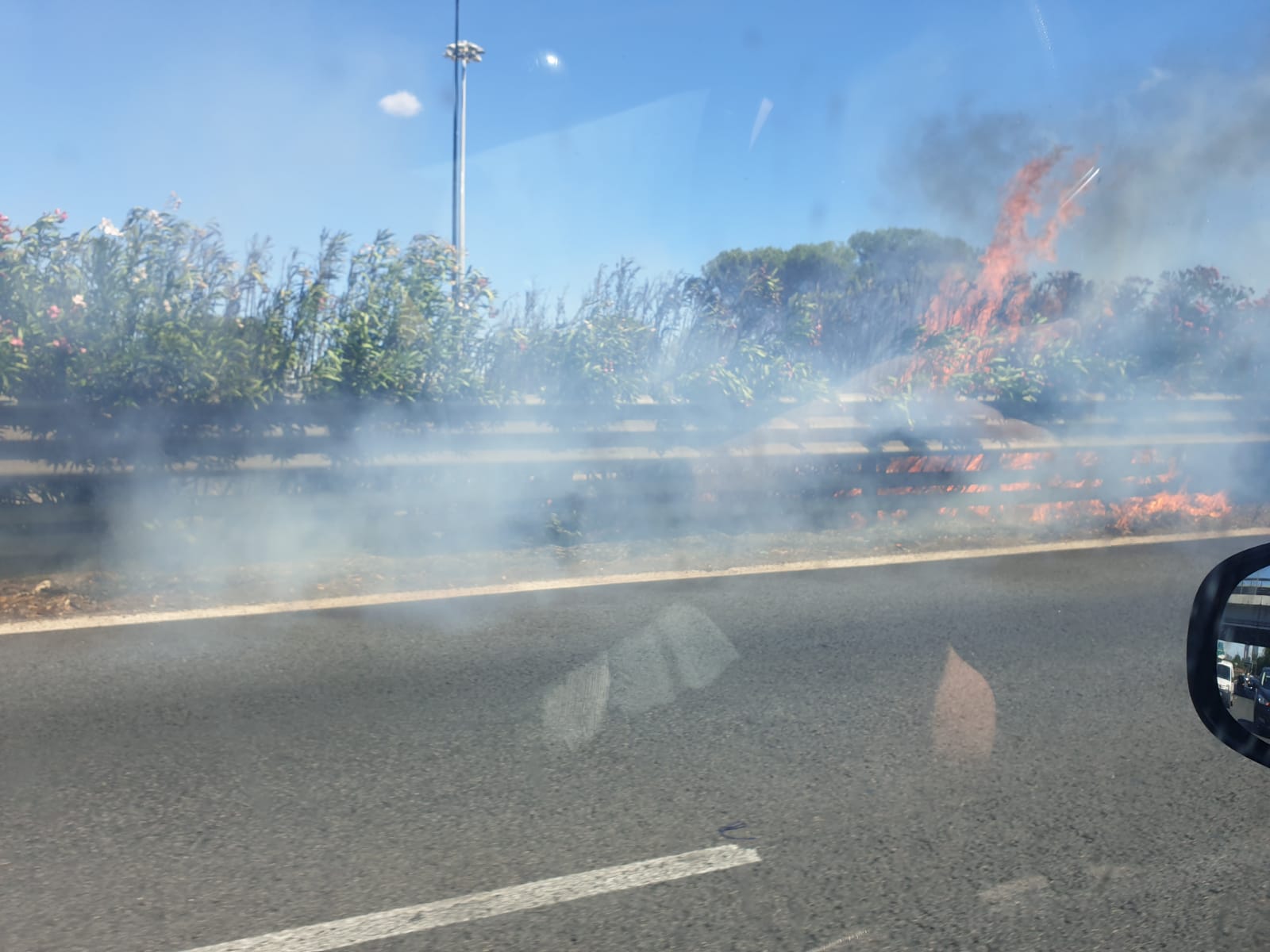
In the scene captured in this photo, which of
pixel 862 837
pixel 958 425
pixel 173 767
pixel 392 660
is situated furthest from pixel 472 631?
pixel 958 425

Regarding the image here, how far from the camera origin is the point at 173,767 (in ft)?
11.3

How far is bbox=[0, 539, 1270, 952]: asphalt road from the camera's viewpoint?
265cm

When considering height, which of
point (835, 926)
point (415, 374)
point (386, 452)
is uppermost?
point (415, 374)

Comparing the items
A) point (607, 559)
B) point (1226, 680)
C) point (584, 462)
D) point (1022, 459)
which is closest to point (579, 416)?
point (584, 462)

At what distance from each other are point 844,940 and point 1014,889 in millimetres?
570

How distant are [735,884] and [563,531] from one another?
466 centimetres

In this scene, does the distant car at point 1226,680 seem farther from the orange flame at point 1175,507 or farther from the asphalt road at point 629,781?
the orange flame at point 1175,507

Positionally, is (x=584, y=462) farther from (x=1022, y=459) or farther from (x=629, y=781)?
(x=629, y=781)

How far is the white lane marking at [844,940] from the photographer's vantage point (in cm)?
251

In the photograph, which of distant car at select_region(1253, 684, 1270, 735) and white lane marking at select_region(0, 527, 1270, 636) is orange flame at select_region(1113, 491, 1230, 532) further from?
distant car at select_region(1253, 684, 1270, 735)

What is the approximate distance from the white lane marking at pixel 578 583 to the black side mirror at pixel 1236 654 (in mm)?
4510

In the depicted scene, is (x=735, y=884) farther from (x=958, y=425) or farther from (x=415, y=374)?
(x=958, y=425)

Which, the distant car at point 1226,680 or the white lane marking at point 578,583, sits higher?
the distant car at point 1226,680

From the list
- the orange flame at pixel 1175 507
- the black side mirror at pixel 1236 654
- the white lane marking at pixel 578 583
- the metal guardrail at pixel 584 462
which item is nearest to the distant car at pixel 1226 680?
the black side mirror at pixel 1236 654
